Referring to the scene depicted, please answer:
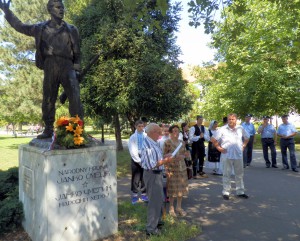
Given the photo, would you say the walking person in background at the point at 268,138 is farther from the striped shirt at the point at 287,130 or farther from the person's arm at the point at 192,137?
the person's arm at the point at 192,137

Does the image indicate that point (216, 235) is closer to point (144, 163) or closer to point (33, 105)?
point (144, 163)

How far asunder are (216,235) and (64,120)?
283cm

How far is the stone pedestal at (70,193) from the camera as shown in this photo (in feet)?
14.1

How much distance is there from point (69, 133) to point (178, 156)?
2207 millimetres

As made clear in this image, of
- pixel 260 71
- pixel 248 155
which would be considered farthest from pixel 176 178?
pixel 260 71

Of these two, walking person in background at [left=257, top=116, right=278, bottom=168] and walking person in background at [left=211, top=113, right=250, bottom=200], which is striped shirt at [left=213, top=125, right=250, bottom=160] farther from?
walking person in background at [left=257, top=116, right=278, bottom=168]

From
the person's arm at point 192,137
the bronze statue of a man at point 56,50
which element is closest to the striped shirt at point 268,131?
the person's arm at point 192,137

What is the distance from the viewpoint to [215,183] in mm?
8711

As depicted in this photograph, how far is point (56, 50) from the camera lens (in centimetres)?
496

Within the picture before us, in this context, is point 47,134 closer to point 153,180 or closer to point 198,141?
point 153,180

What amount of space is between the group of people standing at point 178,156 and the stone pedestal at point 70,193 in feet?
2.05

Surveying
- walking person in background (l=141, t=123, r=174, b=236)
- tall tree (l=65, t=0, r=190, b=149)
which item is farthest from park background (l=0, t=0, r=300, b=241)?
walking person in background (l=141, t=123, r=174, b=236)

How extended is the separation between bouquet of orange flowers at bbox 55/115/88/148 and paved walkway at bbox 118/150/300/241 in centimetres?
223

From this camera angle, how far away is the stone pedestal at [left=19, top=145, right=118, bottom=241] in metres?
4.31
